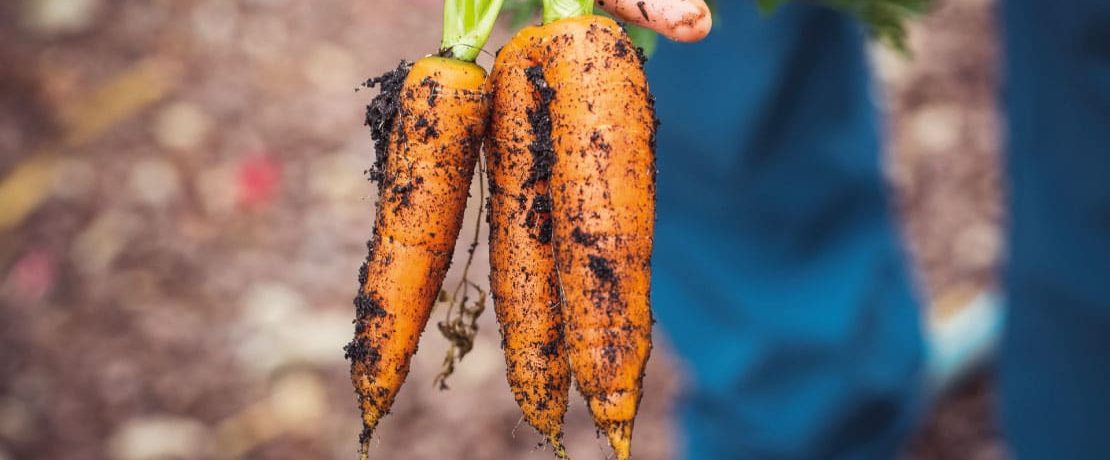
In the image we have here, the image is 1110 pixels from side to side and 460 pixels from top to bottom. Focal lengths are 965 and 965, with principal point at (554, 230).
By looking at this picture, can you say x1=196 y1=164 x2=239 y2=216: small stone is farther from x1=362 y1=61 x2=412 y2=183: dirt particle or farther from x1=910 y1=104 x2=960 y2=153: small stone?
x1=910 y1=104 x2=960 y2=153: small stone

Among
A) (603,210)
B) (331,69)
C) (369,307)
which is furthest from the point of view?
(331,69)

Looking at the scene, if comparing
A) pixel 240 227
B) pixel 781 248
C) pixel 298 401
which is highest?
pixel 240 227

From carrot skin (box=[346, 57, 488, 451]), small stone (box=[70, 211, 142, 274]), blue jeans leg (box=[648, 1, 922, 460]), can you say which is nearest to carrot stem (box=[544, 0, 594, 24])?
carrot skin (box=[346, 57, 488, 451])

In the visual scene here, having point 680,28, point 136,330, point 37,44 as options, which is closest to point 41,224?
point 136,330

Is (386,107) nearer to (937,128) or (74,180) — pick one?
(74,180)

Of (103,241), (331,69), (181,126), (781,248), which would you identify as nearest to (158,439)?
(103,241)

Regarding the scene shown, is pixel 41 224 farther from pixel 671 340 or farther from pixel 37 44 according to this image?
pixel 671 340
